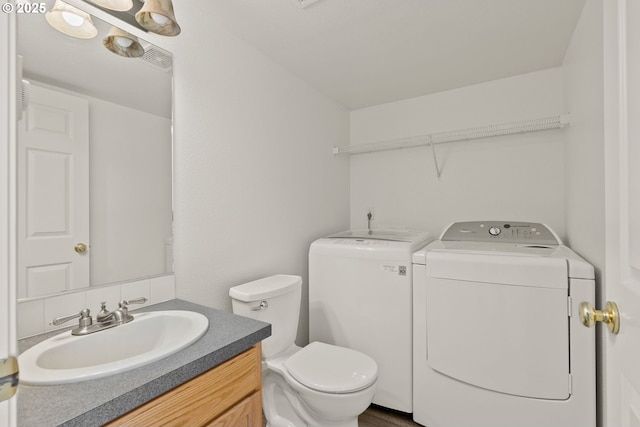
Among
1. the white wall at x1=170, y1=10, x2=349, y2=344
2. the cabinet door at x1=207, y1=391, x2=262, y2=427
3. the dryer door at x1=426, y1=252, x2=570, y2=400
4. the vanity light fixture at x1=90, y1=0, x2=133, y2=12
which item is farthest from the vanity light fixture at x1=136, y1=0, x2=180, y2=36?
the dryer door at x1=426, y1=252, x2=570, y2=400

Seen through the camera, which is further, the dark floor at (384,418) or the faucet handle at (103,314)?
the dark floor at (384,418)

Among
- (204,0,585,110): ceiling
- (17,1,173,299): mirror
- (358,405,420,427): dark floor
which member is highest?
(204,0,585,110): ceiling

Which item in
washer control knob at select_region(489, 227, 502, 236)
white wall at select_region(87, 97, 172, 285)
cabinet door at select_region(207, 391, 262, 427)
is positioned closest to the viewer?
cabinet door at select_region(207, 391, 262, 427)

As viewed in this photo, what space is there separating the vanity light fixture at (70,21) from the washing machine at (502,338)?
6.22 feet

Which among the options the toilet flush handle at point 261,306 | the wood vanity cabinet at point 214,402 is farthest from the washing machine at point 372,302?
the wood vanity cabinet at point 214,402

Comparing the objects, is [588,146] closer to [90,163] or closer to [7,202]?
[7,202]

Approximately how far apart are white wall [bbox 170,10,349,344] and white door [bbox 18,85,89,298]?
1.23 feet

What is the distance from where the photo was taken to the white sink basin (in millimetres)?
760

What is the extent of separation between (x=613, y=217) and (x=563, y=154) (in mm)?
1860

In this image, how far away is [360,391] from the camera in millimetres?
1389

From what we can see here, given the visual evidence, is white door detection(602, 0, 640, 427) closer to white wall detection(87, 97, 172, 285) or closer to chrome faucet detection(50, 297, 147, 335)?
chrome faucet detection(50, 297, 147, 335)

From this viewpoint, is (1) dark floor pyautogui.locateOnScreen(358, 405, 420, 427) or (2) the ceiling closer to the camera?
(2) the ceiling

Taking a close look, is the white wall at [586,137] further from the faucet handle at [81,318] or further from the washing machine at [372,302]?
the faucet handle at [81,318]

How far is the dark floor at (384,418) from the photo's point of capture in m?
1.84
